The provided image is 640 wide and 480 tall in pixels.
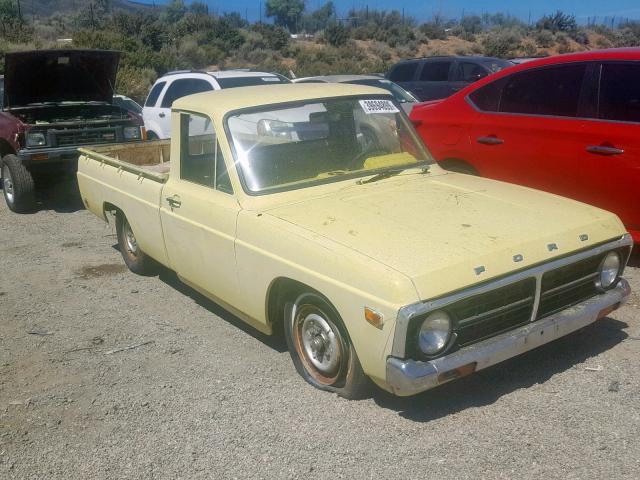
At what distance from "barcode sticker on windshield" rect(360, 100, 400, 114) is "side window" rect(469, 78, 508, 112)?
170 centimetres

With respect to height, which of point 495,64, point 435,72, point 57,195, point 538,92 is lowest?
point 57,195

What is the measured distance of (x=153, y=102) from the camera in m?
11.5

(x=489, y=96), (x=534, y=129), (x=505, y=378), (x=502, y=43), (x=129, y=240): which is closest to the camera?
(x=505, y=378)

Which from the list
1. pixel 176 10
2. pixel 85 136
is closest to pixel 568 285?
pixel 85 136

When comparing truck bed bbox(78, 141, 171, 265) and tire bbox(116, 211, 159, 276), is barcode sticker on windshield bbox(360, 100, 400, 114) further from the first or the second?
tire bbox(116, 211, 159, 276)

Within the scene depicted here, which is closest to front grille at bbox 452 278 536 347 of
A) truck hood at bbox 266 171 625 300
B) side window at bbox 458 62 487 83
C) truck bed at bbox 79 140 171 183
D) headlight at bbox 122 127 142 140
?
truck hood at bbox 266 171 625 300

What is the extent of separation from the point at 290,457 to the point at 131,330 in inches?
85.2

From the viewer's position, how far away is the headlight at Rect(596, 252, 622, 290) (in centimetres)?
419

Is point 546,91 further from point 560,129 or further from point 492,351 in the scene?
point 492,351

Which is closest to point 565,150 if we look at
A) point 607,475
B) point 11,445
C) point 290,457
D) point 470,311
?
point 470,311

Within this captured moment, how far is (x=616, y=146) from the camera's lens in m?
5.49

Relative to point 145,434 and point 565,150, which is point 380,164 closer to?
point 565,150

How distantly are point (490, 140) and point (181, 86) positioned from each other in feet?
19.6

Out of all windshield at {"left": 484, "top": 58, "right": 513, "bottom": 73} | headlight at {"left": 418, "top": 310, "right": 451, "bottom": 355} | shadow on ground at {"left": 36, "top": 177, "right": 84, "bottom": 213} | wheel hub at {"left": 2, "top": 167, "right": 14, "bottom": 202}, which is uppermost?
windshield at {"left": 484, "top": 58, "right": 513, "bottom": 73}
